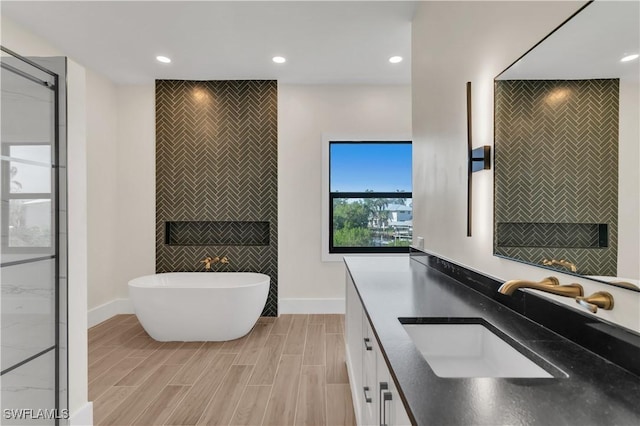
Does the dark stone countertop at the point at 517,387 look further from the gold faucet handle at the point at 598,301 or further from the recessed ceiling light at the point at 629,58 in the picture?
the recessed ceiling light at the point at 629,58

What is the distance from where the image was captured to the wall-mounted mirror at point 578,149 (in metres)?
0.86

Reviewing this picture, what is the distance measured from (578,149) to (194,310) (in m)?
3.09

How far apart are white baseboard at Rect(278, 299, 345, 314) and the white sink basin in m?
3.07

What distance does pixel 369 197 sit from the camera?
4301 millimetres

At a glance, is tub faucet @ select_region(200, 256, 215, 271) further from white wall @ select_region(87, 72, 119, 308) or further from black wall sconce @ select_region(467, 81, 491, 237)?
black wall sconce @ select_region(467, 81, 491, 237)

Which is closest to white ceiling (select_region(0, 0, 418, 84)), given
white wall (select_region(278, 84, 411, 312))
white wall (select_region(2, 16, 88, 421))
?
white wall (select_region(278, 84, 411, 312))

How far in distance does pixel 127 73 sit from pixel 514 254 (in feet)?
13.8

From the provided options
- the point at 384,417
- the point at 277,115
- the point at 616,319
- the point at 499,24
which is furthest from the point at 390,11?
the point at 384,417

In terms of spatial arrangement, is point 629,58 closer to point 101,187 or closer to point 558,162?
point 558,162

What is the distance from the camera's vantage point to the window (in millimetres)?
4273

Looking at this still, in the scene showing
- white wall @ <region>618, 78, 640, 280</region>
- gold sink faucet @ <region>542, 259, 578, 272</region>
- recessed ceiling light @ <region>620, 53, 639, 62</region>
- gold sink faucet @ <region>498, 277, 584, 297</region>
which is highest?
recessed ceiling light @ <region>620, 53, 639, 62</region>

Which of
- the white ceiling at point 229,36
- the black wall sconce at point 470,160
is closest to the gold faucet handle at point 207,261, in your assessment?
the white ceiling at point 229,36

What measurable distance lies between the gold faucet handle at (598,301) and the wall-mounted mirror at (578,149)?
0.04 meters

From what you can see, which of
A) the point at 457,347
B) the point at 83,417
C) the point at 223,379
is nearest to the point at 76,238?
the point at 83,417
